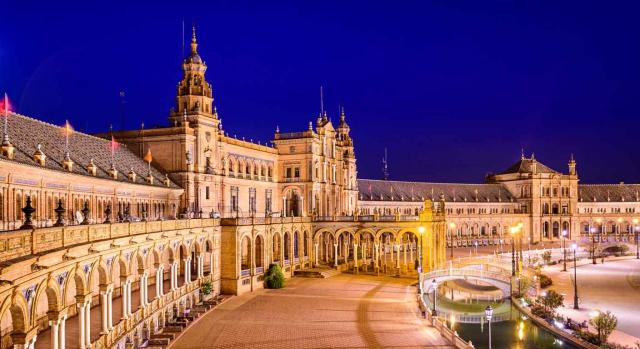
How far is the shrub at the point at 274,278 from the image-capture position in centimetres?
6238

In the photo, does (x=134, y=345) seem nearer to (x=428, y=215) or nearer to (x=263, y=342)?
(x=263, y=342)

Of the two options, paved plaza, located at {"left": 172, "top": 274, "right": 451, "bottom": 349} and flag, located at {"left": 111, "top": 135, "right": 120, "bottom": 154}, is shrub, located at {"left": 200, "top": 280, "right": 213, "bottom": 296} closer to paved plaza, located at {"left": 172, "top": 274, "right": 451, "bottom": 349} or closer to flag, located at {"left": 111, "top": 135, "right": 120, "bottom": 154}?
paved plaza, located at {"left": 172, "top": 274, "right": 451, "bottom": 349}

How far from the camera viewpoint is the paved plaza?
1564 inches

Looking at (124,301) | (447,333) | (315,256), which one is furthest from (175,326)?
(315,256)

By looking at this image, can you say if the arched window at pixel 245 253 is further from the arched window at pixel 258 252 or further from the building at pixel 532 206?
the building at pixel 532 206

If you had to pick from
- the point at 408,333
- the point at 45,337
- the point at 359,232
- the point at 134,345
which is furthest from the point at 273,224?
the point at 45,337

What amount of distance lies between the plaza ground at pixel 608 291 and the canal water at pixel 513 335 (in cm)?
422

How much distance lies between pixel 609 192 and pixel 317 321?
399 feet

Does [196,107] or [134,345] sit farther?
[196,107]

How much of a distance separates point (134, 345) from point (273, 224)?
3367 centimetres

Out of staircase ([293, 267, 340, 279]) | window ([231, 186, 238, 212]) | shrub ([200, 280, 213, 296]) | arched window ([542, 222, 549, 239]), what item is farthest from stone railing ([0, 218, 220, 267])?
arched window ([542, 222, 549, 239])

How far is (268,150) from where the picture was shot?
86750 mm

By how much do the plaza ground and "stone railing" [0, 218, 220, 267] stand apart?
119 feet

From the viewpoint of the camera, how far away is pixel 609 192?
147m
